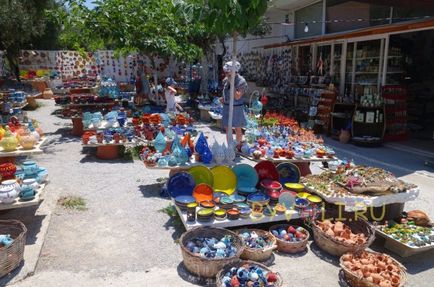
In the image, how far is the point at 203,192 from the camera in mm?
4500

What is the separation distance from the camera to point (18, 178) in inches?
172

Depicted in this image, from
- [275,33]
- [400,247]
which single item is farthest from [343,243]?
[275,33]

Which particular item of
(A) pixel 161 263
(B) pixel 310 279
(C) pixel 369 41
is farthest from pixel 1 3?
(B) pixel 310 279

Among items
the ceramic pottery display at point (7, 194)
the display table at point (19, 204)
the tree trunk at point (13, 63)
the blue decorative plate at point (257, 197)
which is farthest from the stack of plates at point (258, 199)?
the tree trunk at point (13, 63)

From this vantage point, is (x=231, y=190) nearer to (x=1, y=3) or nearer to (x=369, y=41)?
(x=369, y=41)

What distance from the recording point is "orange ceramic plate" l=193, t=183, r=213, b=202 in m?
4.45

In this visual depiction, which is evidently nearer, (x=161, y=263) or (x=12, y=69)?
(x=161, y=263)

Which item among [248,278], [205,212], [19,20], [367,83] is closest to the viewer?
[248,278]

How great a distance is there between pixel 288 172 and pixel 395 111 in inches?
197

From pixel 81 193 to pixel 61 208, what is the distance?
23.0 inches

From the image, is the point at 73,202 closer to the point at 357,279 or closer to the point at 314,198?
the point at 314,198

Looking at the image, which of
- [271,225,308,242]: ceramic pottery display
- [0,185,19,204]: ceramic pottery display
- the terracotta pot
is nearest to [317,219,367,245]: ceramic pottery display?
[271,225,308,242]: ceramic pottery display

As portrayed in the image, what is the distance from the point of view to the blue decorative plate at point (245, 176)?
15.8ft

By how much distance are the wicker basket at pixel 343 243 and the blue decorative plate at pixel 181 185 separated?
5.05 ft
